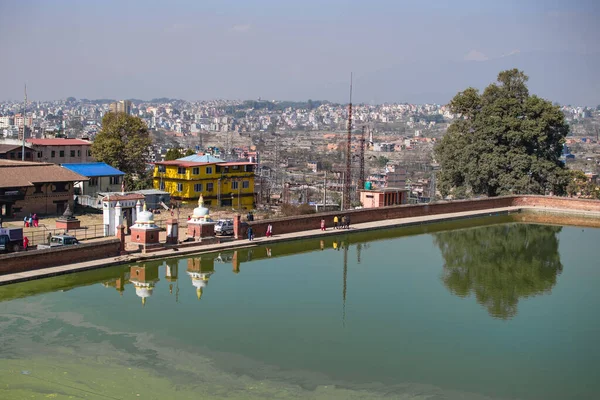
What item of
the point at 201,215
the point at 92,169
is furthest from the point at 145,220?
the point at 92,169

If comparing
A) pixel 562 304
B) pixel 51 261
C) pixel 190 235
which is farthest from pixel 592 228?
pixel 51 261

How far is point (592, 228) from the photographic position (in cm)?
4056

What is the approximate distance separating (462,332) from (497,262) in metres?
10.9

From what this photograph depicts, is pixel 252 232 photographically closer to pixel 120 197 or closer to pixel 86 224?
pixel 120 197

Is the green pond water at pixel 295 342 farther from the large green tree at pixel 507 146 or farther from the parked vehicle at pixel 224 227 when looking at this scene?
the large green tree at pixel 507 146

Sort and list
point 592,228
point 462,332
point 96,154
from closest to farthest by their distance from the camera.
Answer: point 462,332, point 592,228, point 96,154

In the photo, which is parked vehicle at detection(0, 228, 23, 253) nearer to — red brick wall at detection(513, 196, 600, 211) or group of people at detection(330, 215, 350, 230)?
group of people at detection(330, 215, 350, 230)

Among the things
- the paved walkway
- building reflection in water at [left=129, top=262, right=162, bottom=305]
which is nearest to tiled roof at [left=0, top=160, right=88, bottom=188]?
the paved walkway

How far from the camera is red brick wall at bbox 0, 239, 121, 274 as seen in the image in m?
24.2

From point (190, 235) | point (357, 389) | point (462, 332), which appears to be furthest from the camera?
point (190, 235)

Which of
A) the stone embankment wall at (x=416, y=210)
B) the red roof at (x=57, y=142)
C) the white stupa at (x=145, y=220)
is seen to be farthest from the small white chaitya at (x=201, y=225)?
the red roof at (x=57, y=142)

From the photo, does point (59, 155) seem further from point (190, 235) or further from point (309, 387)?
point (309, 387)

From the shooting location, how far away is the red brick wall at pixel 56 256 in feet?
79.6

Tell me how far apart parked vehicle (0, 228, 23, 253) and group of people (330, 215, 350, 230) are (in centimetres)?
1437
